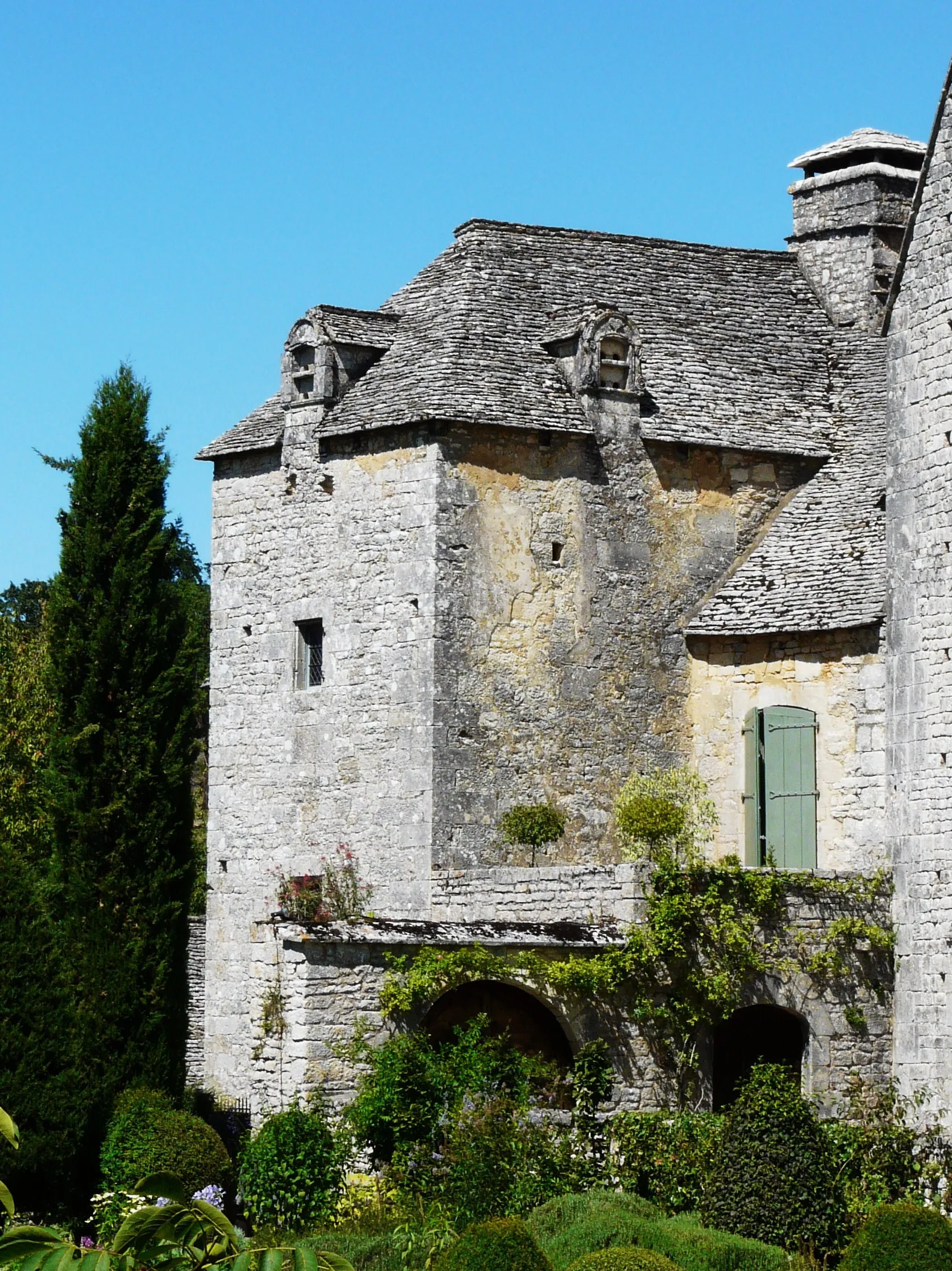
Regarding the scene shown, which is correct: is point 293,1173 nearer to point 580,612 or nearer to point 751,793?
point 751,793

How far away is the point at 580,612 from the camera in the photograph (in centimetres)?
2330

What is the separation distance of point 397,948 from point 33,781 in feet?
43.6

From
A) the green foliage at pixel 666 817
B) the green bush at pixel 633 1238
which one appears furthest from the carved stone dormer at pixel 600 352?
the green bush at pixel 633 1238

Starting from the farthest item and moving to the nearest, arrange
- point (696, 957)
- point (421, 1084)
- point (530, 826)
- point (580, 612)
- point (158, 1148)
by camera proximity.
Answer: point (580, 612) < point (530, 826) < point (158, 1148) < point (696, 957) < point (421, 1084)

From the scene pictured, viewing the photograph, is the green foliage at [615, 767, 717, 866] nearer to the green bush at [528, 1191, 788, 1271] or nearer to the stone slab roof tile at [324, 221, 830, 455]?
the stone slab roof tile at [324, 221, 830, 455]

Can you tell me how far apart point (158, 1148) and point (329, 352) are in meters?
9.79

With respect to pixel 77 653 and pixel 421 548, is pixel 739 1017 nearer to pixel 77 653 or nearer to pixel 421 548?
pixel 421 548

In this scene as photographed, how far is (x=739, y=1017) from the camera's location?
70.6ft

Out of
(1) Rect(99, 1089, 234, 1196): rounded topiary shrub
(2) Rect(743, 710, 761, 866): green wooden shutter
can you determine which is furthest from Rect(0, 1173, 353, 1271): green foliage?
(2) Rect(743, 710, 761, 866): green wooden shutter

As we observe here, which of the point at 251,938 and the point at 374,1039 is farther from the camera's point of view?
the point at 251,938

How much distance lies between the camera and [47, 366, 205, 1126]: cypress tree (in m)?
22.4

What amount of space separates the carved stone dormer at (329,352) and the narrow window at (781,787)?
21.3ft

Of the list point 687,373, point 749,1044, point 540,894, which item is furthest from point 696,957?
point 687,373

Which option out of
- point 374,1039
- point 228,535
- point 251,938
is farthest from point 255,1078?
point 228,535
